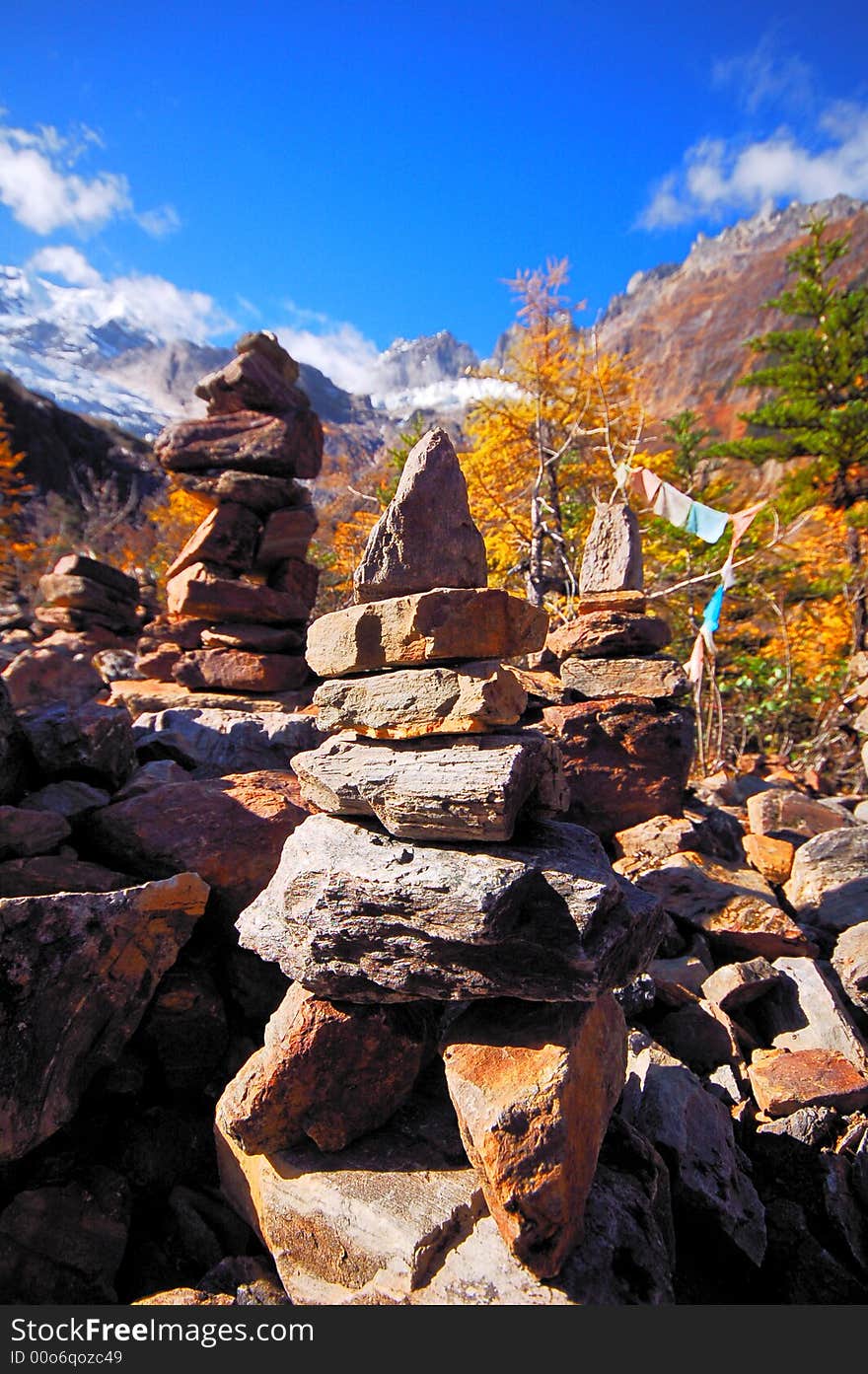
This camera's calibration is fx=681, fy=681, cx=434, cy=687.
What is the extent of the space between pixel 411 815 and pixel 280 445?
7.01 meters

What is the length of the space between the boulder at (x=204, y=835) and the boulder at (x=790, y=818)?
16.2 feet

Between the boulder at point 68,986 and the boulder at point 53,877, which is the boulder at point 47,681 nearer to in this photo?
the boulder at point 53,877

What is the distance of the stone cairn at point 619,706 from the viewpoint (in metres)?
6.27

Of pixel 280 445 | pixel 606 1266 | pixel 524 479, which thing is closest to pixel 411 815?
pixel 606 1266

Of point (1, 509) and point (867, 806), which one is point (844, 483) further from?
point (1, 509)

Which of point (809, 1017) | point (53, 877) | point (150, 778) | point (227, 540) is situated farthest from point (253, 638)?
point (809, 1017)

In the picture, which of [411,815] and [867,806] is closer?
[411,815]

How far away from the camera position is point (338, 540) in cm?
2100

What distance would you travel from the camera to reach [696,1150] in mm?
3195

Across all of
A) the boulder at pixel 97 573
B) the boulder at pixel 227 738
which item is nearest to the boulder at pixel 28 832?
the boulder at pixel 227 738

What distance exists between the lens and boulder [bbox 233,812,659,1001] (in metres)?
2.70

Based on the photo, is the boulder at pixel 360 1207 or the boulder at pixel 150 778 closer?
the boulder at pixel 360 1207

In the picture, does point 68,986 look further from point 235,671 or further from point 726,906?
point 235,671

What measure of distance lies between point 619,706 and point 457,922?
412 centimetres
